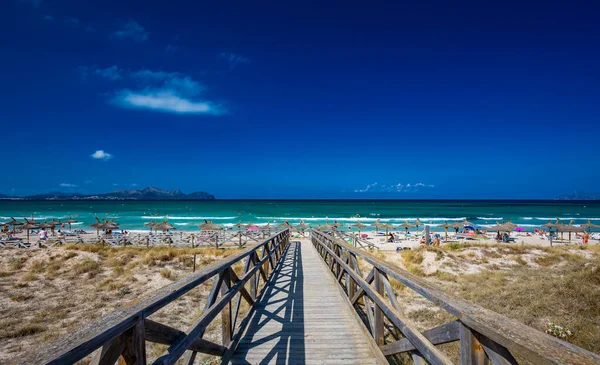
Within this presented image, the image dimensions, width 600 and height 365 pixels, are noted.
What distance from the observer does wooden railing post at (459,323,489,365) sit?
1757mm

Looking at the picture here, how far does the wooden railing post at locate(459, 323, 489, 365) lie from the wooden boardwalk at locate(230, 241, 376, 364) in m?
2.00

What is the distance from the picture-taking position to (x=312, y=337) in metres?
4.20

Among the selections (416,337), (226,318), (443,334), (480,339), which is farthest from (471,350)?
(226,318)

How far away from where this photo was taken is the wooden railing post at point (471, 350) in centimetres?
176

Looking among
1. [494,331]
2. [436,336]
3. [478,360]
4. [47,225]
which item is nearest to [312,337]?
[436,336]

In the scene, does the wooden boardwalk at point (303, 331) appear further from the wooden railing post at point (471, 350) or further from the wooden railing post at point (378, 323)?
the wooden railing post at point (471, 350)

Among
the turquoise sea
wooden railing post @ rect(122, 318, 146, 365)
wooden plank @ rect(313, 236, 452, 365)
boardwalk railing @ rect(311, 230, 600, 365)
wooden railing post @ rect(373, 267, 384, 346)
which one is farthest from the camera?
the turquoise sea

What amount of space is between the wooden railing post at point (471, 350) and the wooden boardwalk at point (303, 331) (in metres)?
2.00

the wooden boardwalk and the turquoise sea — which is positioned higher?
the wooden boardwalk

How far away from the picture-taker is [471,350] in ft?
5.83

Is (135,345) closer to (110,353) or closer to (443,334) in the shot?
(110,353)

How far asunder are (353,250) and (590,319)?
16.5ft

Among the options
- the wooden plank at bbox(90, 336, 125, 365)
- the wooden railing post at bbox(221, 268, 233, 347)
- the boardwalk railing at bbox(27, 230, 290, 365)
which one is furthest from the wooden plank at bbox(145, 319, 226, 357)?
the wooden railing post at bbox(221, 268, 233, 347)

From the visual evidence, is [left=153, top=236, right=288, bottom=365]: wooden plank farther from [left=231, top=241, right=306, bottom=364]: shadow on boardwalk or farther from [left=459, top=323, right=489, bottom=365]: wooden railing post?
[left=459, top=323, right=489, bottom=365]: wooden railing post
